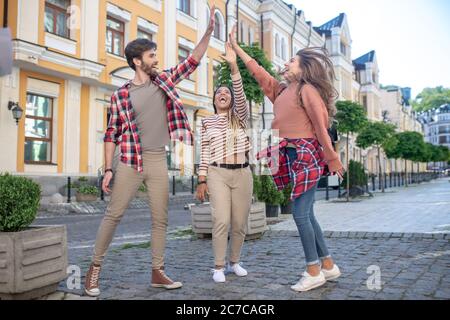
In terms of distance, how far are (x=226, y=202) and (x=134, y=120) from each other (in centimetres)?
103

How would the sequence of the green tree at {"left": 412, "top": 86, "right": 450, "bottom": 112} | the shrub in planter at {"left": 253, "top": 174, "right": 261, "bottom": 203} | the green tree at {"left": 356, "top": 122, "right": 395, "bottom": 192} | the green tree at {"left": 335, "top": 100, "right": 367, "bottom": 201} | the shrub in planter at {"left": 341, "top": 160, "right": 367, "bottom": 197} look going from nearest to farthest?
the shrub in planter at {"left": 253, "top": 174, "right": 261, "bottom": 203}
the green tree at {"left": 335, "top": 100, "right": 367, "bottom": 201}
the shrub in planter at {"left": 341, "top": 160, "right": 367, "bottom": 197}
the green tree at {"left": 356, "top": 122, "right": 395, "bottom": 192}
the green tree at {"left": 412, "top": 86, "right": 450, "bottom": 112}

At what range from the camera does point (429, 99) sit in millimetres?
89375

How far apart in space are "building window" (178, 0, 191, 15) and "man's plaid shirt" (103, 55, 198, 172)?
1932cm

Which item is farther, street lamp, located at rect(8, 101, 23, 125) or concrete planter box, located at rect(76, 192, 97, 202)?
concrete planter box, located at rect(76, 192, 97, 202)

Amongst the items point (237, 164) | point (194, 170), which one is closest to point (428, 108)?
point (194, 170)

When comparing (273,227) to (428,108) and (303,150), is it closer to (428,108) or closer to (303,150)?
(303,150)

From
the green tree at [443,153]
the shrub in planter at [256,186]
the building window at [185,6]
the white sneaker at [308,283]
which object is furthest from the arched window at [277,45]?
the green tree at [443,153]

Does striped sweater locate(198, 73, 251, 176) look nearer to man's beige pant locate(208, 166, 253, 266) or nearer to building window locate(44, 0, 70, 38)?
man's beige pant locate(208, 166, 253, 266)

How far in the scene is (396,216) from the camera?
9.07 meters

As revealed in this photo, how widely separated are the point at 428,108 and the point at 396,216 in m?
93.1

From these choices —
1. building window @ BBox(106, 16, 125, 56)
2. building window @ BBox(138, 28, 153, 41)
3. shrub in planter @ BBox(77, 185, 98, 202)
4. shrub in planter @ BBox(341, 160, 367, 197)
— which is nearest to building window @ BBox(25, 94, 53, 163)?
shrub in planter @ BBox(77, 185, 98, 202)

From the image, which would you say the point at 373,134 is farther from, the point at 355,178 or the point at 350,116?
the point at 350,116

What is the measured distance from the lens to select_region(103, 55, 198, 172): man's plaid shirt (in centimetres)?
333

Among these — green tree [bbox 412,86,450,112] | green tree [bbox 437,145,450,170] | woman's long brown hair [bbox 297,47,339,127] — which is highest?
green tree [bbox 412,86,450,112]
